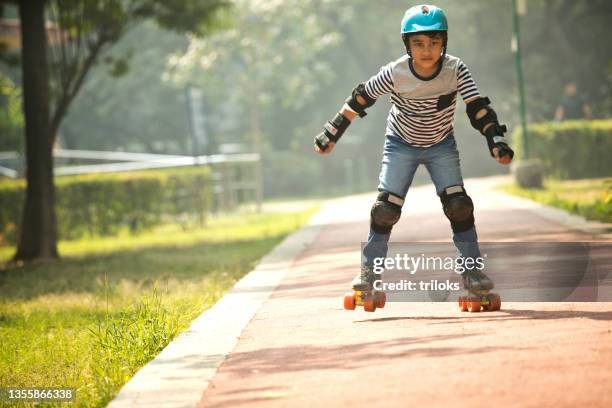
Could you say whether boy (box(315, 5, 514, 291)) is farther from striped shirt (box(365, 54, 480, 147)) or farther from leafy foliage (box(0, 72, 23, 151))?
leafy foliage (box(0, 72, 23, 151))

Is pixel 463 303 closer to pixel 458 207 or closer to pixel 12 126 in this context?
pixel 458 207

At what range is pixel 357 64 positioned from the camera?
42250 millimetres

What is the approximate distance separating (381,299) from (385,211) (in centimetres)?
55

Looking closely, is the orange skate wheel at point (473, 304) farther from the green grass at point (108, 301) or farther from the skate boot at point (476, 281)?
the green grass at point (108, 301)

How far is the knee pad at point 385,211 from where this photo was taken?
23.5 ft

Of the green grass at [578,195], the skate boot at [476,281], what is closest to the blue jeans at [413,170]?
the skate boot at [476,281]

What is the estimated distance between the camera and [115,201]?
22.2 m

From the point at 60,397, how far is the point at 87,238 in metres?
16.3

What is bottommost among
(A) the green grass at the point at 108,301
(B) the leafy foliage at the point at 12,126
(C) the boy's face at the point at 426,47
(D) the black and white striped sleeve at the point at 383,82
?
(A) the green grass at the point at 108,301

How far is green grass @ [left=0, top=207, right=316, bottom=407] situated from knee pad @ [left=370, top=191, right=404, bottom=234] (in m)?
1.42

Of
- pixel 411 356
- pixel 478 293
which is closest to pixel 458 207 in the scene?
pixel 478 293

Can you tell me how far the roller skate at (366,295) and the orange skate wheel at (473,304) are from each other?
1.75 ft

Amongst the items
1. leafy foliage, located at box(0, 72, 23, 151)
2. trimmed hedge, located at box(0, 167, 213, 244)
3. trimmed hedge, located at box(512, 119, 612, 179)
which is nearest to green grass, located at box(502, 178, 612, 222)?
trimmed hedge, located at box(512, 119, 612, 179)

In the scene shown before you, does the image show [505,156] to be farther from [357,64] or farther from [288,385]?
[357,64]
